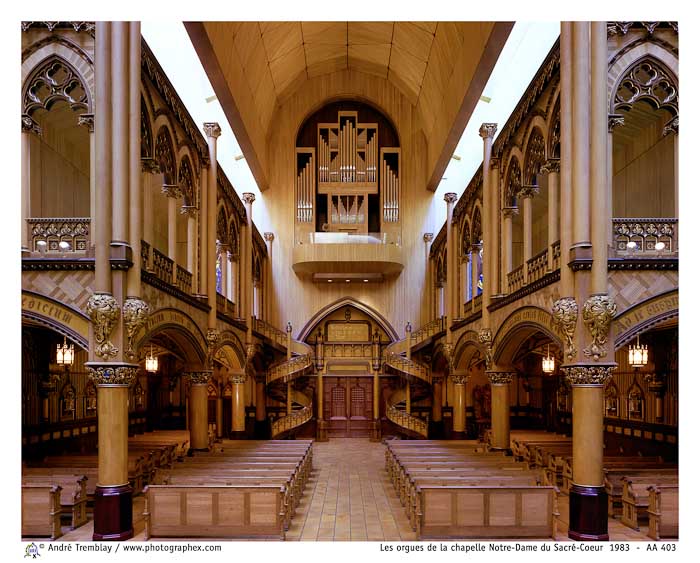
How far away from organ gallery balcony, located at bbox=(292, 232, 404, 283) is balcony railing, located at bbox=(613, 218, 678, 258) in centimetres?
1719

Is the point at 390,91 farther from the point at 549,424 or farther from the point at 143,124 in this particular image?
the point at 143,124

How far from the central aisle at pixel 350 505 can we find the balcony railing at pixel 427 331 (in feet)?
22.2

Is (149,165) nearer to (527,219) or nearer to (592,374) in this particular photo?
(527,219)

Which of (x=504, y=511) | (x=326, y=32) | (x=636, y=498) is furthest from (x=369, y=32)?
(x=504, y=511)

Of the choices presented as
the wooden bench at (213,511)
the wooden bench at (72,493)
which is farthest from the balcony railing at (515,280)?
the wooden bench at (72,493)

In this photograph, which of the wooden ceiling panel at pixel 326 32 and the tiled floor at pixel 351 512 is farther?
the wooden ceiling panel at pixel 326 32

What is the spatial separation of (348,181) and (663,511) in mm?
21892

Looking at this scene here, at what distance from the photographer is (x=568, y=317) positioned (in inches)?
419

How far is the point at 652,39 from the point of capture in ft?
36.3

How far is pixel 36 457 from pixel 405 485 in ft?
30.1

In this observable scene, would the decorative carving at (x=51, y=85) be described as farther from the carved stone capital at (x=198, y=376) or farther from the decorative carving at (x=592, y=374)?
the decorative carving at (x=592, y=374)

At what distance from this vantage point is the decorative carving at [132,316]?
10.6 meters

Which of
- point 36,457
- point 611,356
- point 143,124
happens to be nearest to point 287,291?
point 36,457

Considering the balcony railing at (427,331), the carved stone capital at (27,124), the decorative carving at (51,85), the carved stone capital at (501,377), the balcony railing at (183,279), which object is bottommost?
the carved stone capital at (501,377)
